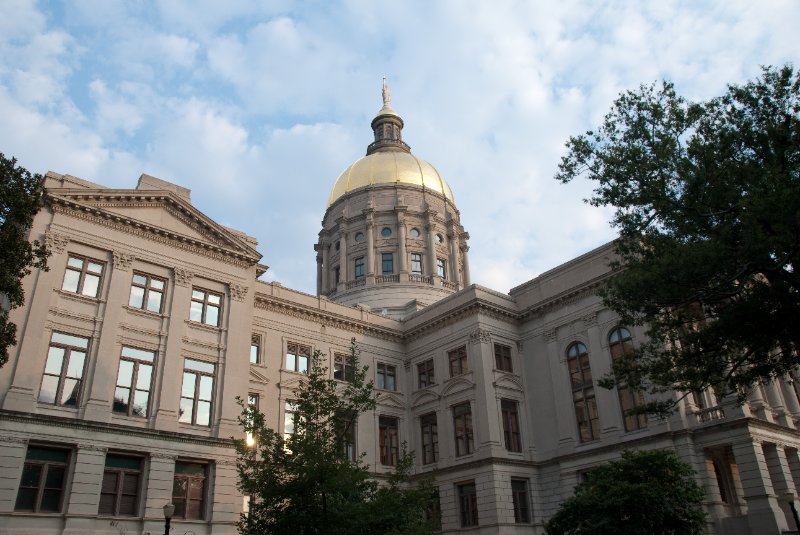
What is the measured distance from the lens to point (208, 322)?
34.8 m

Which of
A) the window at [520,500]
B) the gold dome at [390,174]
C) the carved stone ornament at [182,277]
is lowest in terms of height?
the window at [520,500]

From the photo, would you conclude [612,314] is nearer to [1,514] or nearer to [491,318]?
[491,318]

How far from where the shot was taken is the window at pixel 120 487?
2820cm

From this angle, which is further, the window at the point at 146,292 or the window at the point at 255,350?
the window at the point at 255,350

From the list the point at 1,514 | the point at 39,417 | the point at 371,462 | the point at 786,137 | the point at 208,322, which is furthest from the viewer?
the point at 371,462

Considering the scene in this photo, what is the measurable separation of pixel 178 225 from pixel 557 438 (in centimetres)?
2402

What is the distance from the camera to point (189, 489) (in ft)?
99.8

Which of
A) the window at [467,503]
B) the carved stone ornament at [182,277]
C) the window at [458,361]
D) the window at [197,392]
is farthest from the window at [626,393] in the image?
the carved stone ornament at [182,277]

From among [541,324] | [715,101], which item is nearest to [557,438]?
[541,324]

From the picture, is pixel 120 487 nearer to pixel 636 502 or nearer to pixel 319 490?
pixel 319 490

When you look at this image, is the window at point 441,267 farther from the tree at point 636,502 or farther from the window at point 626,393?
the tree at point 636,502

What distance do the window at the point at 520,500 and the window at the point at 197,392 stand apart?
1742cm

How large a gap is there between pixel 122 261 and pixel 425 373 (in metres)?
21.0

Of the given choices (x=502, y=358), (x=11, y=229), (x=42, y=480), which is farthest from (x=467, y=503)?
(x=11, y=229)
